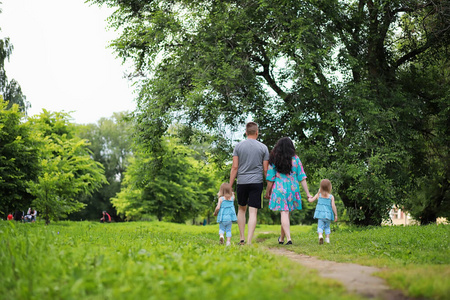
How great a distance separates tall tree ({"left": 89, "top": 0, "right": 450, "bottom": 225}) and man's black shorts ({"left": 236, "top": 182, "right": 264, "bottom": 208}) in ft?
19.0

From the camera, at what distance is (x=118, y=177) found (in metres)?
60.3

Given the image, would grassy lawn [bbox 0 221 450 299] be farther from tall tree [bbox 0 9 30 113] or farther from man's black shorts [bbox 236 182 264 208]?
tall tree [bbox 0 9 30 113]

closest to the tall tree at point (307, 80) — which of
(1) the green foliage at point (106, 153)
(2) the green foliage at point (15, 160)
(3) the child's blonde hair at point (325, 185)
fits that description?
(3) the child's blonde hair at point (325, 185)

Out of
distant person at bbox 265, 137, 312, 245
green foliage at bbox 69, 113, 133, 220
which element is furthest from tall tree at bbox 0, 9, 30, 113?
distant person at bbox 265, 137, 312, 245

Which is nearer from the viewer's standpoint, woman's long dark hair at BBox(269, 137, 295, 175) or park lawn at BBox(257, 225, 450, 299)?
park lawn at BBox(257, 225, 450, 299)

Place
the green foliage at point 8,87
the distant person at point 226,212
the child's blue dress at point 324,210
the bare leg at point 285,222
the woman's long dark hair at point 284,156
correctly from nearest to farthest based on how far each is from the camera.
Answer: the woman's long dark hair at point 284,156, the bare leg at point 285,222, the distant person at point 226,212, the child's blue dress at point 324,210, the green foliage at point 8,87

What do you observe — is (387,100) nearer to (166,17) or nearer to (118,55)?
(166,17)

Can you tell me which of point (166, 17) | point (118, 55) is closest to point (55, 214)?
point (118, 55)

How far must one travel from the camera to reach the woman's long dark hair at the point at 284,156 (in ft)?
31.3

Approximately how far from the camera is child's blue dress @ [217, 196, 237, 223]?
10.0 m

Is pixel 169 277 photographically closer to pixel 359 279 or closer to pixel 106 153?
pixel 359 279

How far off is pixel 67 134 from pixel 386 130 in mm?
28152

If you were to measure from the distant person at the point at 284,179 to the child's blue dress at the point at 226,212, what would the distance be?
96 centimetres

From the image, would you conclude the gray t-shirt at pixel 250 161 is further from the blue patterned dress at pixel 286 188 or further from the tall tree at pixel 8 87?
the tall tree at pixel 8 87
